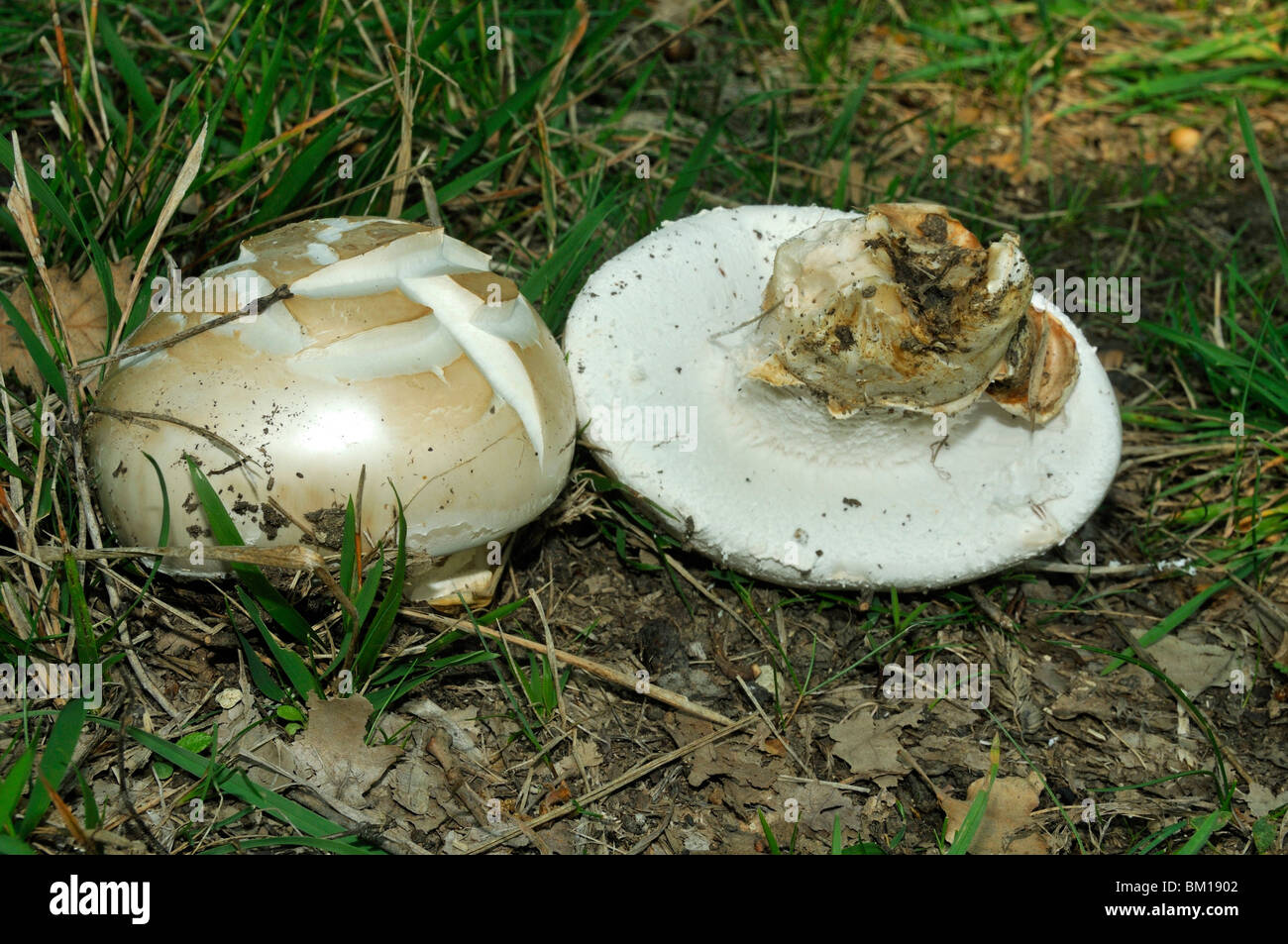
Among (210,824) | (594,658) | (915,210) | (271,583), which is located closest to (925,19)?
(915,210)

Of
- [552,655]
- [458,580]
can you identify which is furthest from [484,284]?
[552,655]

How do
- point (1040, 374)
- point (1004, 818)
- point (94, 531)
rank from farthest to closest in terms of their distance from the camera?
point (1040, 374) < point (1004, 818) < point (94, 531)

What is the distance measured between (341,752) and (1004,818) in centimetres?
175

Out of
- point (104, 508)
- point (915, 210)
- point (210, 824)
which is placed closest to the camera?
point (210, 824)

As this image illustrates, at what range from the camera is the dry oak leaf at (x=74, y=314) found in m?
3.10

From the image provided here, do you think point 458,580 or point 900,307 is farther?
point 458,580

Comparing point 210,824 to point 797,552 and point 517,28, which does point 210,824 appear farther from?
point 517,28

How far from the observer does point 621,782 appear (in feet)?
9.02

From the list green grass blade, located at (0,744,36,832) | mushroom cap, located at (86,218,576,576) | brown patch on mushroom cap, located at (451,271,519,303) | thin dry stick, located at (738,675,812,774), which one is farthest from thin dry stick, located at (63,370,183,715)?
thin dry stick, located at (738,675,812,774)

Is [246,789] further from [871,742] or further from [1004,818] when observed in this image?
[1004,818]

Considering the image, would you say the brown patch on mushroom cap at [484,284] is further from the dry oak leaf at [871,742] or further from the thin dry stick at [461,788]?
the dry oak leaf at [871,742]

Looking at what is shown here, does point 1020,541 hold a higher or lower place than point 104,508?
lower

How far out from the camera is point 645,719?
2.95 m

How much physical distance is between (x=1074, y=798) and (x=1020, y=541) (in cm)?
73
